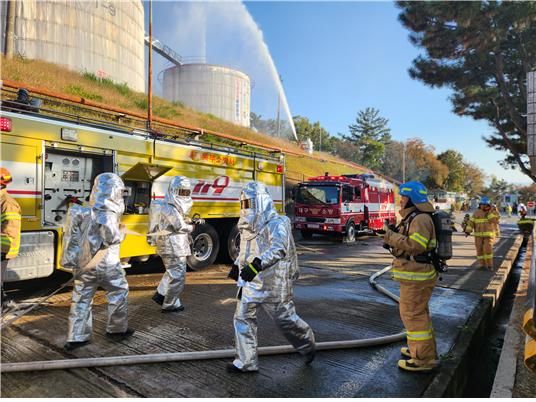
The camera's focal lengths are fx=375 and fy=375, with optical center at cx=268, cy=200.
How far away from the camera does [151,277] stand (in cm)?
664

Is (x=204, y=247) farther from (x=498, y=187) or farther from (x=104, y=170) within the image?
(x=498, y=187)

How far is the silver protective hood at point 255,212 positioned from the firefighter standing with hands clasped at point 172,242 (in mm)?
1644

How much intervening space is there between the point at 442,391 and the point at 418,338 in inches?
16.7

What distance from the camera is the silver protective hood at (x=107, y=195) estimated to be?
3611 millimetres

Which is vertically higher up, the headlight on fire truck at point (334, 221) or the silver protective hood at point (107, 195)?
the silver protective hood at point (107, 195)

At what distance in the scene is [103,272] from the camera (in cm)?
359

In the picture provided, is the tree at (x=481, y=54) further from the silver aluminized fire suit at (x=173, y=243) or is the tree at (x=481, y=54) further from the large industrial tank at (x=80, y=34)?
the large industrial tank at (x=80, y=34)

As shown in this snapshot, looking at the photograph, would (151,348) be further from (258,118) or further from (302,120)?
(302,120)

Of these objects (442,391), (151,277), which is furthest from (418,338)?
(151,277)

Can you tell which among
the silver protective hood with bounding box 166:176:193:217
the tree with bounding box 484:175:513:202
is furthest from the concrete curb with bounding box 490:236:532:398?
the tree with bounding box 484:175:513:202

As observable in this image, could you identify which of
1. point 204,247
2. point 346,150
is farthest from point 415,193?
point 346,150

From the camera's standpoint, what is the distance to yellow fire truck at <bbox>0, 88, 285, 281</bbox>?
455cm

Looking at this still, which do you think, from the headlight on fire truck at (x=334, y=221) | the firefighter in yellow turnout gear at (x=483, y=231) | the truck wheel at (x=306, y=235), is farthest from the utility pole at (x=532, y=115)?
the truck wheel at (x=306, y=235)

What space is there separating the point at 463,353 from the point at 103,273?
11.7ft
